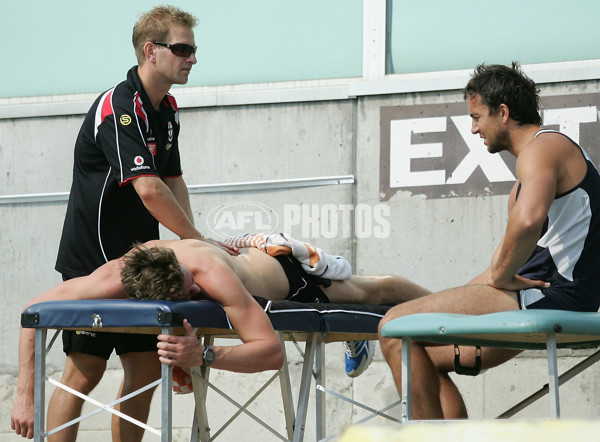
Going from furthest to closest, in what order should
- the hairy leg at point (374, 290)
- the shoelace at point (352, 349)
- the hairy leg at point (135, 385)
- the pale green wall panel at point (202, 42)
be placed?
the pale green wall panel at point (202, 42)
the shoelace at point (352, 349)
the hairy leg at point (374, 290)
the hairy leg at point (135, 385)

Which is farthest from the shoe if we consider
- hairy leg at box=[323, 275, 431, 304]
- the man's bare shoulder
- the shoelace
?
the man's bare shoulder

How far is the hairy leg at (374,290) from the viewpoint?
3.59 meters

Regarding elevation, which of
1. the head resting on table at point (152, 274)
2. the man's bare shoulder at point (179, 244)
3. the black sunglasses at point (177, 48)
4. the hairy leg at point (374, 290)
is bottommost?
the hairy leg at point (374, 290)

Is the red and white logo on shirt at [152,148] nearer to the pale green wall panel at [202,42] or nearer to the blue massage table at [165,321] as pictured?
the blue massage table at [165,321]


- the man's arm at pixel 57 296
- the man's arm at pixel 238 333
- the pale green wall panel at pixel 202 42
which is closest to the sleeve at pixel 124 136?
the man's arm at pixel 57 296

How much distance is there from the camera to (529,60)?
4629 mm

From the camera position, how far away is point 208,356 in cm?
260

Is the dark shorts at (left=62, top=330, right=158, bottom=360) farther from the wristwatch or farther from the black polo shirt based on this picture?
the wristwatch

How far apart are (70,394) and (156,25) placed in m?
1.38

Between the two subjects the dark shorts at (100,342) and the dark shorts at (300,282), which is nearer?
the dark shorts at (100,342)

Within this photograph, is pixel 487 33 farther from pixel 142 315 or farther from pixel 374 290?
pixel 142 315

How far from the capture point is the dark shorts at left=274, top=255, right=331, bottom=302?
3420mm

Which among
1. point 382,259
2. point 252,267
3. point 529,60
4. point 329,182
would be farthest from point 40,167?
point 529,60

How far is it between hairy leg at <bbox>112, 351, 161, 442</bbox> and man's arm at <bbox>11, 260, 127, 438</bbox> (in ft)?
1.39
